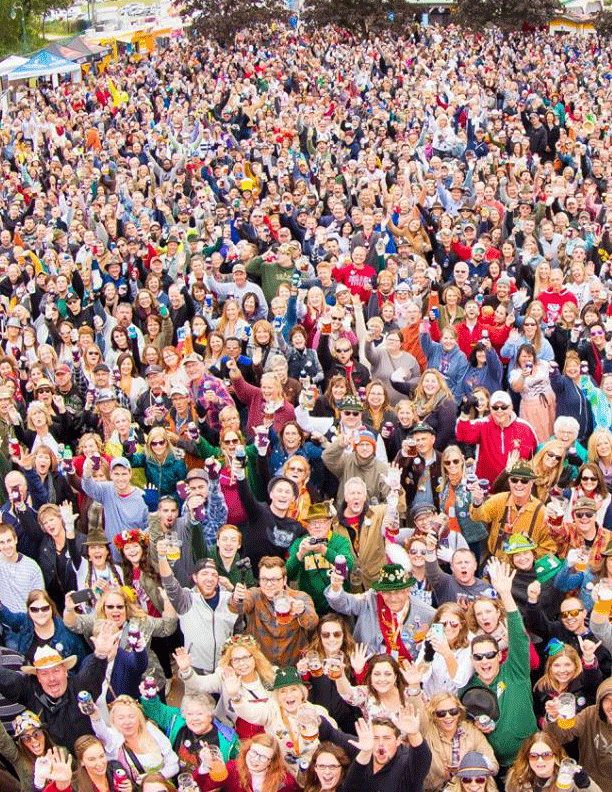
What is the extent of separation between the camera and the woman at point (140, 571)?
19.6 ft

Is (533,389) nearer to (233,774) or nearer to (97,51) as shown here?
(233,774)

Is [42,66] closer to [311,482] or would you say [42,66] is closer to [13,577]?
[311,482]

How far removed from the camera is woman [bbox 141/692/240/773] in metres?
4.87

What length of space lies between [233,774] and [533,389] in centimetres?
411

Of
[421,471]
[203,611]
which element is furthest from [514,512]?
[203,611]

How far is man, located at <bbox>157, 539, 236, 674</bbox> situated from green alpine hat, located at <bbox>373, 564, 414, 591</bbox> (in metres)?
0.78

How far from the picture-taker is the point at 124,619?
18.5 ft

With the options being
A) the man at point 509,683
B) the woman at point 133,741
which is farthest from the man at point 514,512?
the woman at point 133,741

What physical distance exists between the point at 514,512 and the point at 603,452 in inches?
30.6

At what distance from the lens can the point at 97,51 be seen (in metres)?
28.7

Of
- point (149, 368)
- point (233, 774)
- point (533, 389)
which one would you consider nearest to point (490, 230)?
point (533, 389)

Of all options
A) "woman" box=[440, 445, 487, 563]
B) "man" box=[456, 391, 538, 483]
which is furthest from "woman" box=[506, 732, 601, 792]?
"man" box=[456, 391, 538, 483]

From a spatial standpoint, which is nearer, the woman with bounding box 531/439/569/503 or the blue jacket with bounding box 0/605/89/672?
the blue jacket with bounding box 0/605/89/672

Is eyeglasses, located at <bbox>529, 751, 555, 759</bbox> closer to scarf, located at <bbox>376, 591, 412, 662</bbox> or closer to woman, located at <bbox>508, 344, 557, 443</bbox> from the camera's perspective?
scarf, located at <bbox>376, 591, 412, 662</bbox>
